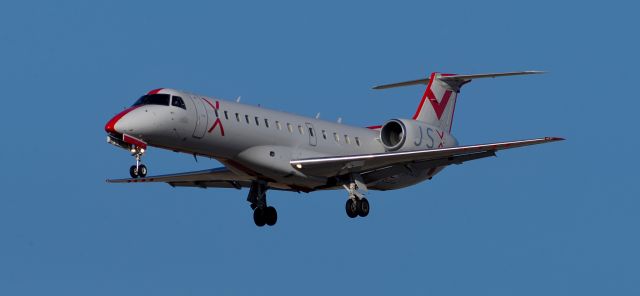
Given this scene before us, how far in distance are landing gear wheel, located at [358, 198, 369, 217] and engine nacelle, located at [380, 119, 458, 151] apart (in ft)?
6.69

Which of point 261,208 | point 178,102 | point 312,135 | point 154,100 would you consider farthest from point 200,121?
point 261,208

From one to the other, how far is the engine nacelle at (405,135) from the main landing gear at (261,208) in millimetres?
3534

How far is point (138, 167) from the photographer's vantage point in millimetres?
29172

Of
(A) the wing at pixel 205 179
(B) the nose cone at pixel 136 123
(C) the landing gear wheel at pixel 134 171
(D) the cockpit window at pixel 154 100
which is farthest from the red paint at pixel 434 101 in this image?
(C) the landing gear wheel at pixel 134 171

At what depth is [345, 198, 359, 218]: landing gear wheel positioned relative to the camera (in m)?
32.7

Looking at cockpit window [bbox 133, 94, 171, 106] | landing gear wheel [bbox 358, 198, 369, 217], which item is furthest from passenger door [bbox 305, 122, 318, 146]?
cockpit window [bbox 133, 94, 171, 106]

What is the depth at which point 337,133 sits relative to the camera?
3369cm

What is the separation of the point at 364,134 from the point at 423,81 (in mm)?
4193

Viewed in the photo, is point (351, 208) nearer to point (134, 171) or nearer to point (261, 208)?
point (261, 208)

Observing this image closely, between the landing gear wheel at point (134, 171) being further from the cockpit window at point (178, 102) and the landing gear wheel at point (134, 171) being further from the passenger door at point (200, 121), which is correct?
the cockpit window at point (178, 102)

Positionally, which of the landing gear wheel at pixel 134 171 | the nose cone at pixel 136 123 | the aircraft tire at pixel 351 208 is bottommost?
the aircraft tire at pixel 351 208

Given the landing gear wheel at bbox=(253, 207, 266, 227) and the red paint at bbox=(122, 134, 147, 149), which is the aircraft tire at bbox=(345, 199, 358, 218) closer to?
the landing gear wheel at bbox=(253, 207, 266, 227)

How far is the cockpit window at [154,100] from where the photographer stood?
98.7 feet

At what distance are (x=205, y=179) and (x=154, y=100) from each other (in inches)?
200
